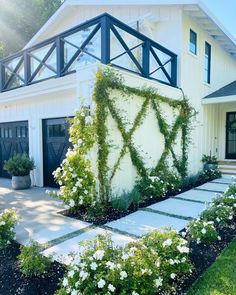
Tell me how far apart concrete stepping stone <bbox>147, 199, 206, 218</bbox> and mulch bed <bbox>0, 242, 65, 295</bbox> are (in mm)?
3357

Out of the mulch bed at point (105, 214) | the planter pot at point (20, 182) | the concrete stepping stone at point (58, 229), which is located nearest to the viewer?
the concrete stepping stone at point (58, 229)

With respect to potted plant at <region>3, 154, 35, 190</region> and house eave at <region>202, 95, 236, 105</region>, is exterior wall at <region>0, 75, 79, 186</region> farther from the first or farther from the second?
house eave at <region>202, 95, 236, 105</region>

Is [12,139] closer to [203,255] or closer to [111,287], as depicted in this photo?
[203,255]

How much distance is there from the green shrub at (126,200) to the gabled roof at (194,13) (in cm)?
633

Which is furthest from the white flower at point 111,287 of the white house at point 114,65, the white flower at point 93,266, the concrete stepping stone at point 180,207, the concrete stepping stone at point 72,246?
the white house at point 114,65

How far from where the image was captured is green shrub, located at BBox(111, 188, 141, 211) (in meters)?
6.29

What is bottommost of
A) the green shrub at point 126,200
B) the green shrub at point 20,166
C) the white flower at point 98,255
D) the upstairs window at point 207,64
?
the green shrub at point 126,200

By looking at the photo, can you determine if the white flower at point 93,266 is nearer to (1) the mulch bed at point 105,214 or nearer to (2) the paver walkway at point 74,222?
(2) the paver walkway at point 74,222

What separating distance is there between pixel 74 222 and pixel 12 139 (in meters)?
6.53

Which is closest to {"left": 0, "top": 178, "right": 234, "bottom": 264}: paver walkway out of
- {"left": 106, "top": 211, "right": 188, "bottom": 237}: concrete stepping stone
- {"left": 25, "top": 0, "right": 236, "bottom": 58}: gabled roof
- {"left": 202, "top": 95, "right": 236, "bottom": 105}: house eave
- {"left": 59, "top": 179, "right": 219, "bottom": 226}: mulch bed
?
{"left": 106, "top": 211, "right": 188, "bottom": 237}: concrete stepping stone

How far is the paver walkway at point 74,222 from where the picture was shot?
451 centimetres

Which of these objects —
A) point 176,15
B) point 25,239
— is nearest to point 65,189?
point 25,239

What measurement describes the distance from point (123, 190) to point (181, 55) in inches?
213

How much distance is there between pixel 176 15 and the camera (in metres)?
9.12
